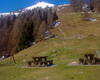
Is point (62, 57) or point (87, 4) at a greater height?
point (87, 4)

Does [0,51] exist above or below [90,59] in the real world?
below

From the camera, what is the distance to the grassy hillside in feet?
108

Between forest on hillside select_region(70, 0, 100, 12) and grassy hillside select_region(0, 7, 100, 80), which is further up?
forest on hillside select_region(70, 0, 100, 12)

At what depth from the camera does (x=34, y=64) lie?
45000 mm

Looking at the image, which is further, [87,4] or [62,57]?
[87,4]

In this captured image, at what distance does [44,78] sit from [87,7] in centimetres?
16031

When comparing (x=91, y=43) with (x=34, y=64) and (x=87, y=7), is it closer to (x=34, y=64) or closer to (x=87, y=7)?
(x=34, y=64)

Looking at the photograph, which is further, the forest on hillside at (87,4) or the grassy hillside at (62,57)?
the forest on hillside at (87,4)

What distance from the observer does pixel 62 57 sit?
185ft

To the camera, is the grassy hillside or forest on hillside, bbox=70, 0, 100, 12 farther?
forest on hillside, bbox=70, 0, 100, 12

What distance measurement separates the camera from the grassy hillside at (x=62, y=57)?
108ft

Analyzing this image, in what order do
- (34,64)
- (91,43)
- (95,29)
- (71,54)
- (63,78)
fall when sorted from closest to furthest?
(63,78), (34,64), (71,54), (91,43), (95,29)

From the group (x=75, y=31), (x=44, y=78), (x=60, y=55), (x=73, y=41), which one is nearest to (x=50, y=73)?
(x=44, y=78)

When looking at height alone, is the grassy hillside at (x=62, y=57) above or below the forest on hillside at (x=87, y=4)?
below
